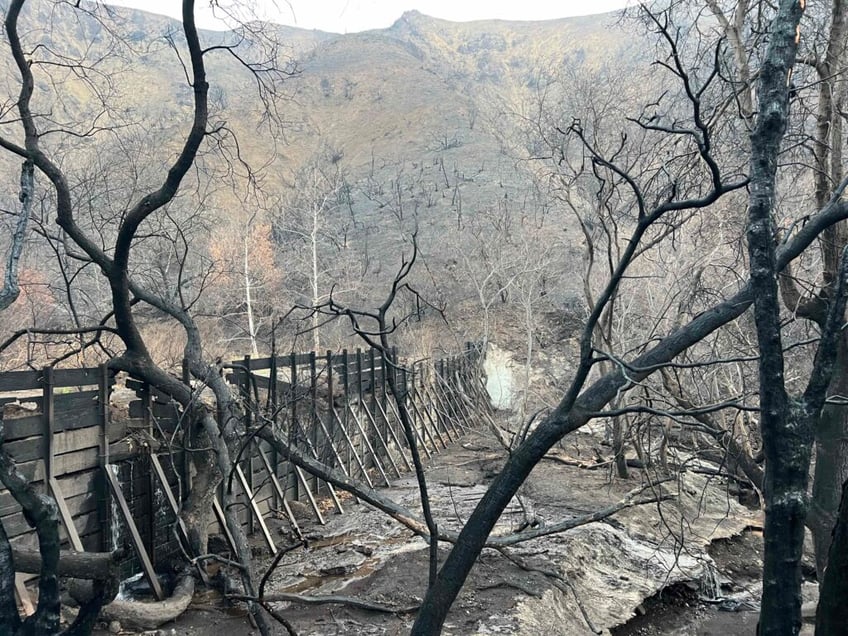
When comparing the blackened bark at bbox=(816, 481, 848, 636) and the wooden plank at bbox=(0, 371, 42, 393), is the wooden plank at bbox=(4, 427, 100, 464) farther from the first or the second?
the blackened bark at bbox=(816, 481, 848, 636)

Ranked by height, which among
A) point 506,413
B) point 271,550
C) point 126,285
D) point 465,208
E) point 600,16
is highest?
point 600,16

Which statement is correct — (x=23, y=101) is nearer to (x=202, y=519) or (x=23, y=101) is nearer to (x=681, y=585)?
(x=202, y=519)

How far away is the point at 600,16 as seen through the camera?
122625 mm

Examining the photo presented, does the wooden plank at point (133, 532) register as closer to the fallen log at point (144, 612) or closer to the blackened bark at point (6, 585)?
the fallen log at point (144, 612)

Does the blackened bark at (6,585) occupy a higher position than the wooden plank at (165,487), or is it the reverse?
the blackened bark at (6,585)

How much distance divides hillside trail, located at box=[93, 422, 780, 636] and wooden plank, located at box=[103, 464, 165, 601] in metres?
0.44

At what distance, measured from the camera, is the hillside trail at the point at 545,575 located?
5922 mm

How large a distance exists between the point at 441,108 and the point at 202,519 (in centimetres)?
7121

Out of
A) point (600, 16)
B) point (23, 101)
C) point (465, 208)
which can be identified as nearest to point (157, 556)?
point (23, 101)

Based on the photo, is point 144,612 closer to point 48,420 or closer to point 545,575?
point 48,420

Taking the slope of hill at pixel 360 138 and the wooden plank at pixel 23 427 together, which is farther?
the slope of hill at pixel 360 138

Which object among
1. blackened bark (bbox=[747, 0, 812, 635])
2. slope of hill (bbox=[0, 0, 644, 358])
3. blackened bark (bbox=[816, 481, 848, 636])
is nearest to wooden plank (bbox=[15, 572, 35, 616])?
slope of hill (bbox=[0, 0, 644, 358])

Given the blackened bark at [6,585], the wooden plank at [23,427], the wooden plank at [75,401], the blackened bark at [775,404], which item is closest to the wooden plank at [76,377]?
the wooden plank at [75,401]

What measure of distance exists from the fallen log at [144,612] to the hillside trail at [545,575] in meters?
0.10
